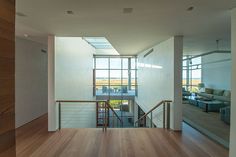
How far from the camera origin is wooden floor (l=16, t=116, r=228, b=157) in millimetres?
3803

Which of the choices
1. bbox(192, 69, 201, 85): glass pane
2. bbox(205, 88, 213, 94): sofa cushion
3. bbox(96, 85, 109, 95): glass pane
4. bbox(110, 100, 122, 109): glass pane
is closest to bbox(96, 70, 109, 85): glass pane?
bbox(96, 85, 109, 95): glass pane

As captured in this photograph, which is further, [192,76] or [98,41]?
[192,76]

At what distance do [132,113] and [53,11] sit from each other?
11622 millimetres

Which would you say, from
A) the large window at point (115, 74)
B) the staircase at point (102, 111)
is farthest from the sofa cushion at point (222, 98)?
the large window at point (115, 74)

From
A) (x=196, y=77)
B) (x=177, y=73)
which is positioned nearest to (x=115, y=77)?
(x=196, y=77)

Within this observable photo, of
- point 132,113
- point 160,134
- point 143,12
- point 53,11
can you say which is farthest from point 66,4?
point 132,113

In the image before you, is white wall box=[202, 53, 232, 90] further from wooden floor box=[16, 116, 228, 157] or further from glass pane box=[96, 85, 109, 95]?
A: glass pane box=[96, 85, 109, 95]

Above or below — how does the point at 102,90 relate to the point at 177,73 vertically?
below

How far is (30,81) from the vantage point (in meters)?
6.55

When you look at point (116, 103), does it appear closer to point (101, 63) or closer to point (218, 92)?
point (101, 63)

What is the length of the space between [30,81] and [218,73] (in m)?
10.2

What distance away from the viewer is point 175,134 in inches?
199
